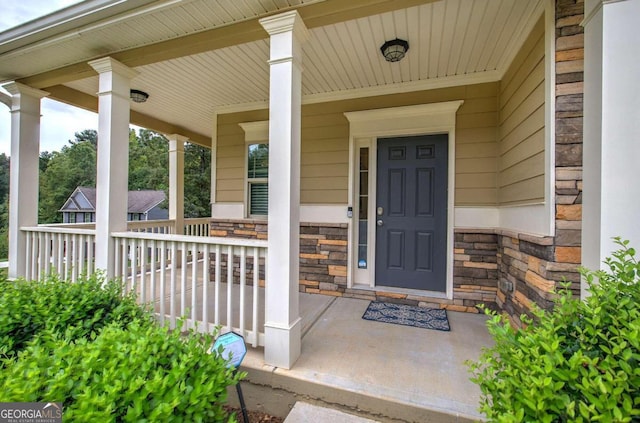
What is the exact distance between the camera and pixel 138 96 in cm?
381

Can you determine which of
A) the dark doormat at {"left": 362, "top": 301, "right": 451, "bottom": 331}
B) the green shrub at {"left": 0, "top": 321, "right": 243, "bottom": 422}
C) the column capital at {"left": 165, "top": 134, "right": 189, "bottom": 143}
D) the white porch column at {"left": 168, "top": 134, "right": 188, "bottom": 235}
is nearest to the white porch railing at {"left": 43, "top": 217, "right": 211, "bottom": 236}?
the white porch column at {"left": 168, "top": 134, "right": 188, "bottom": 235}

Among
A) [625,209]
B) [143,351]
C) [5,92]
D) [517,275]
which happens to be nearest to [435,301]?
[517,275]

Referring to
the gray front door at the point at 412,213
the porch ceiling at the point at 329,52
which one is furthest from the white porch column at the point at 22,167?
the gray front door at the point at 412,213

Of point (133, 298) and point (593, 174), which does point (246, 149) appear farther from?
point (593, 174)

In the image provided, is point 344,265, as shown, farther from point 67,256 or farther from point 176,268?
point 67,256

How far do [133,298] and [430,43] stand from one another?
10.3ft

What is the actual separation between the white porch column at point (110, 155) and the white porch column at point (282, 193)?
5.61ft

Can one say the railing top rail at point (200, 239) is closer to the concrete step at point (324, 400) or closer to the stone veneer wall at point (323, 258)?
the concrete step at point (324, 400)

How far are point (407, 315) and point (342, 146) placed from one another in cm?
211

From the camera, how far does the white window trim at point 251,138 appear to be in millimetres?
3959

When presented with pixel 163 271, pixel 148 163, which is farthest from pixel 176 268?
pixel 148 163

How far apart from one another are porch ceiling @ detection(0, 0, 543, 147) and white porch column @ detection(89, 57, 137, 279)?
22cm

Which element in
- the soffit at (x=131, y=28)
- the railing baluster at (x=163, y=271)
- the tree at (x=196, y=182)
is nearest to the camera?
the soffit at (x=131, y=28)

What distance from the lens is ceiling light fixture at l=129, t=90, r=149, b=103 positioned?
12.3 feet
